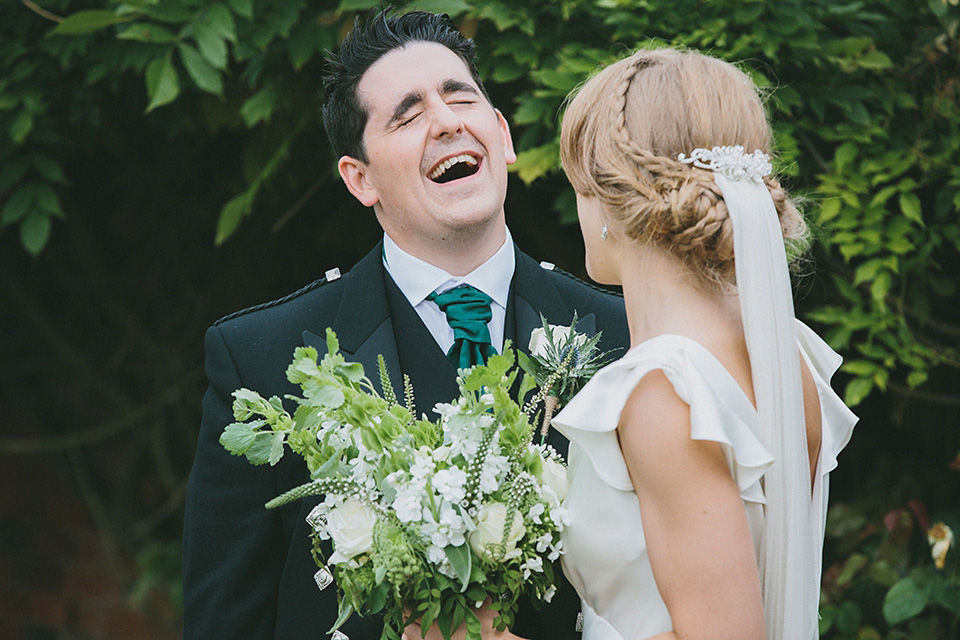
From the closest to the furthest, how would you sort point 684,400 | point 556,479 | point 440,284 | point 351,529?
point 684,400
point 351,529
point 556,479
point 440,284

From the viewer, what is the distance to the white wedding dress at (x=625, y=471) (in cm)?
161

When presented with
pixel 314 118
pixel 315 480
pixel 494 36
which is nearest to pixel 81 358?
pixel 314 118

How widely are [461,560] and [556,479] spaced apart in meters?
0.24

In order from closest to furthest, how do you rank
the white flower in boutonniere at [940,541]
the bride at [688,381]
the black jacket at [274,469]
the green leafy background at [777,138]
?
the bride at [688,381], the black jacket at [274,469], the green leafy background at [777,138], the white flower in boutonniere at [940,541]

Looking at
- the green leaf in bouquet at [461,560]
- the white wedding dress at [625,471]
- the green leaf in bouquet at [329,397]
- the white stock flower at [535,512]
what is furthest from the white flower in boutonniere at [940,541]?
the green leaf in bouquet at [329,397]

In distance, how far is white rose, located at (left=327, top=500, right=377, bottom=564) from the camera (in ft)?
5.50

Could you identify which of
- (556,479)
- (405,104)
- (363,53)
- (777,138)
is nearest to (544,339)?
(556,479)

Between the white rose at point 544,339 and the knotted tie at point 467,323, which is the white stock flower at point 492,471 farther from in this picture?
the knotted tie at point 467,323

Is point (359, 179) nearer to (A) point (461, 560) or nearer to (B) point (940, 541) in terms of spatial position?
(A) point (461, 560)

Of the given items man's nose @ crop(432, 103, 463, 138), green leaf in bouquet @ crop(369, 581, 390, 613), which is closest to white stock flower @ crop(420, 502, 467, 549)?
green leaf in bouquet @ crop(369, 581, 390, 613)

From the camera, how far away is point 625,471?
1.66 metres

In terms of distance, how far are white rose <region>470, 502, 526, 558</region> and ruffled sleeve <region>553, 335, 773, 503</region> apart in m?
0.17

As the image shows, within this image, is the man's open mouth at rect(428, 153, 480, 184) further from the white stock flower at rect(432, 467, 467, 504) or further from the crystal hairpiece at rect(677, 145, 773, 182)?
the white stock flower at rect(432, 467, 467, 504)

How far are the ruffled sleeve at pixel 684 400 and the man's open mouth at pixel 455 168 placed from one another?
0.90 meters
